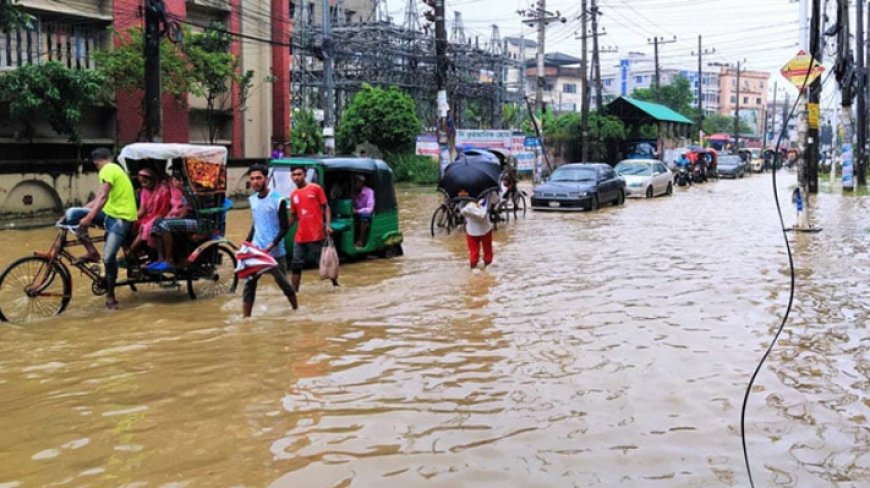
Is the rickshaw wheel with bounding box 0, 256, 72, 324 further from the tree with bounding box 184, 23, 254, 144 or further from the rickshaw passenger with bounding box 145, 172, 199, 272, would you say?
the tree with bounding box 184, 23, 254, 144

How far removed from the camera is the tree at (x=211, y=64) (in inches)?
1005

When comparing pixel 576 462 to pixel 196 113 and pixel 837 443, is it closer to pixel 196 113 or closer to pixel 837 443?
pixel 837 443

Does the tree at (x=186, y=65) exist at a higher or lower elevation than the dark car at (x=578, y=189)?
higher

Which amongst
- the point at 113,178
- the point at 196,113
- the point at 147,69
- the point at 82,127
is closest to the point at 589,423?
the point at 113,178

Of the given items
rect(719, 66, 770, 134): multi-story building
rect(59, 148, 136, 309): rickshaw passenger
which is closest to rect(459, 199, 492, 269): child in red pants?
rect(59, 148, 136, 309): rickshaw passenger

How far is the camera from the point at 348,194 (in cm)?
1382

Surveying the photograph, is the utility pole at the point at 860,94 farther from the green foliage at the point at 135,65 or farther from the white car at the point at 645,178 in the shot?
A: the green foliage at the point at 135,65

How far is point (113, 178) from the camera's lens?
30.3 feet

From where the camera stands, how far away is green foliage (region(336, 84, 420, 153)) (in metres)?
39.4

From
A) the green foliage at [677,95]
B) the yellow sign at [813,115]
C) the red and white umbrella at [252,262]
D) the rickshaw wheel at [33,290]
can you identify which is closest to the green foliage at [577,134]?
the yellow sign at [813,115]

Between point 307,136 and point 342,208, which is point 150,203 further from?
point 307,136

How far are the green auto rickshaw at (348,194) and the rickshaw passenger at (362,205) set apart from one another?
0.04 m

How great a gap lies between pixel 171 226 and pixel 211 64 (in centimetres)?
1726

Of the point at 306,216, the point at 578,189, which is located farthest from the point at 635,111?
the point at 306,216
